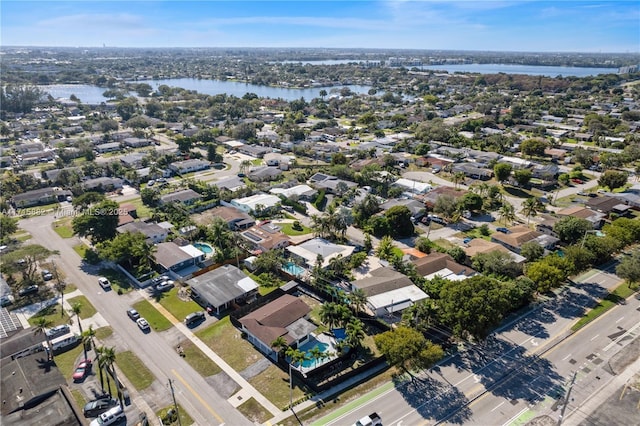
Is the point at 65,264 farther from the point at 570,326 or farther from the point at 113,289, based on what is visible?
the point at 570,326

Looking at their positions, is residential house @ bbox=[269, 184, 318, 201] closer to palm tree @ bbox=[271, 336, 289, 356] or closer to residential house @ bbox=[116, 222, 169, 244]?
residential house @ bbox=[116, 222, 169, 244]

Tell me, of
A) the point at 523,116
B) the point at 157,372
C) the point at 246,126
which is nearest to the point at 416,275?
the point at 157,372

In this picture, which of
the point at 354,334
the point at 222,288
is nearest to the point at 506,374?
the point at 354,334

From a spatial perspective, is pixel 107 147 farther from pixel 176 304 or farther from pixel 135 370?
pixel 135 370

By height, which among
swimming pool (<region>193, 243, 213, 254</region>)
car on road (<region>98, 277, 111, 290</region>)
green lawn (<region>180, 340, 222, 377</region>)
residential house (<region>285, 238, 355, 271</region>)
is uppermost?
residential house (<region>285, 238, 355, 271</region>)

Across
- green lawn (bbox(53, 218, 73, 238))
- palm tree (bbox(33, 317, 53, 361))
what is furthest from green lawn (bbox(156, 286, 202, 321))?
green lawn (bbox(53, 218, 73, 238))
